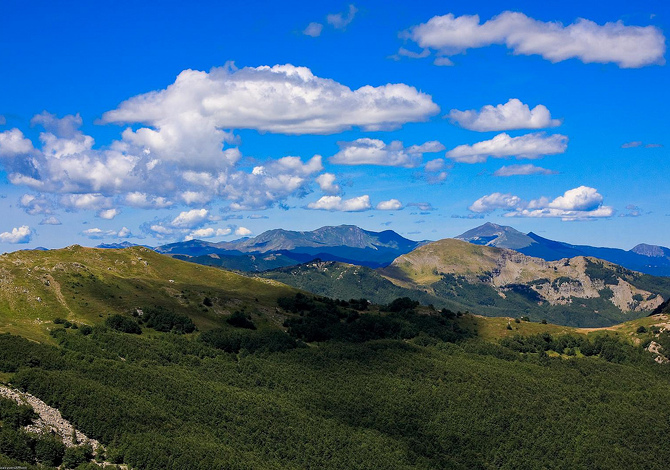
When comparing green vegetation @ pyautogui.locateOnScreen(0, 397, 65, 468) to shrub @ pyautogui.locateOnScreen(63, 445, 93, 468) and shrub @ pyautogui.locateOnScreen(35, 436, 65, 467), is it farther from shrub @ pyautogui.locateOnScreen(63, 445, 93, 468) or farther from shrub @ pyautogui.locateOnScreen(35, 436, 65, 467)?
shrub @ pyautogui.locateOnScreen(63, 445, 93, 468)

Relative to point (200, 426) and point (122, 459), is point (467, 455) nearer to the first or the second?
point (200, 426)

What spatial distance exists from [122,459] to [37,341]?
77.0 meters

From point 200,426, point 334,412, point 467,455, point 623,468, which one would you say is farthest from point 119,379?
point 623,468

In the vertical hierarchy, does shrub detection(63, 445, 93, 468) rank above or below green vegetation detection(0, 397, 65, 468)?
below

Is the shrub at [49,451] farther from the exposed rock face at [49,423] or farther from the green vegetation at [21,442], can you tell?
the exposed rock face at [49,423]

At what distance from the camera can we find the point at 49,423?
4355 inches

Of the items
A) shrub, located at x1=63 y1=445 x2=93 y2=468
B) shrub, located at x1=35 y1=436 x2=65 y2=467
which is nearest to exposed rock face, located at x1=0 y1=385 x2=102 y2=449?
shrub, located at x1=63 y1=445 x2=93 y2=468

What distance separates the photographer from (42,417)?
11131 centimetres

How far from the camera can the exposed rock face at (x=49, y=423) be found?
107 meters

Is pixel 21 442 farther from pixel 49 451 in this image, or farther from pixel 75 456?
pixel 75 456

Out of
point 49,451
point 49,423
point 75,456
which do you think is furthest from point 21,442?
point 49,423

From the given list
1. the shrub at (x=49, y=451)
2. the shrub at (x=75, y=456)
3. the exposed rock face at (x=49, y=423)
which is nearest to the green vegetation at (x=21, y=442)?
the shrub at (x=49, y=451)

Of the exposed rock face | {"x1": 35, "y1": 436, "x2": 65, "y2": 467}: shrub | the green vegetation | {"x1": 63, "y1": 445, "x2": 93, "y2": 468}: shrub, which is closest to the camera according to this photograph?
the green vegetation

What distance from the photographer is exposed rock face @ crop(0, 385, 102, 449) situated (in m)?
107
